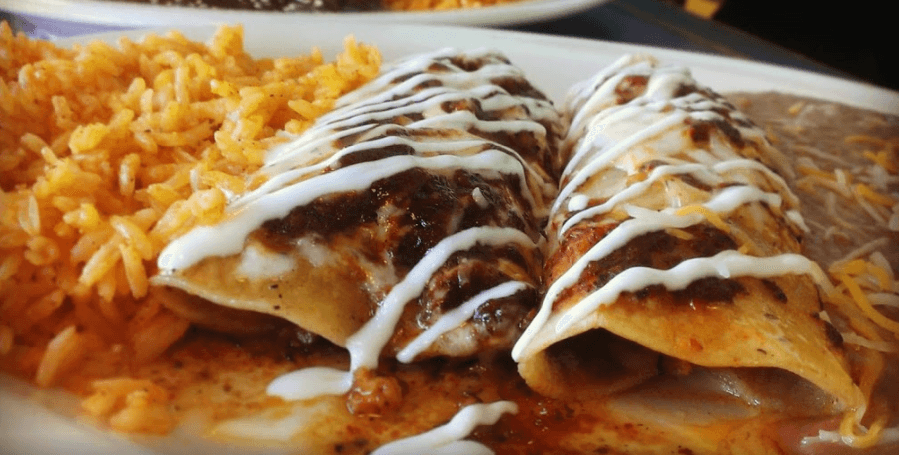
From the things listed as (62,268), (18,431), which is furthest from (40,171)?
(18,431)

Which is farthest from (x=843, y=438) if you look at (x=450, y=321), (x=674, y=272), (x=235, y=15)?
(x=235, y=15)

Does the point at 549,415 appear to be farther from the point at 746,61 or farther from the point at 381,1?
the point at 381,1

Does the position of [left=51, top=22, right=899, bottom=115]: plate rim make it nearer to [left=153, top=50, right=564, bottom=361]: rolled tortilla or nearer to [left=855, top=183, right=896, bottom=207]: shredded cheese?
[left=855, top=183, right=896, bottom=207]: shredded cheese

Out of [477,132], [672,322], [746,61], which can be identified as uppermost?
[477,132]

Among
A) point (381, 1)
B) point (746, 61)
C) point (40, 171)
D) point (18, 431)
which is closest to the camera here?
point (18, 431)

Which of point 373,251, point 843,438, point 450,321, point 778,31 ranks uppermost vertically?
point 373,251

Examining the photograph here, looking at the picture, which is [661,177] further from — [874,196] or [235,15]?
[235,15]

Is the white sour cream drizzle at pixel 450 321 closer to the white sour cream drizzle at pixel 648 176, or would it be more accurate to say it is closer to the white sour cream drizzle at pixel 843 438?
A: the white sour cream drizzle at pixel 648 176
